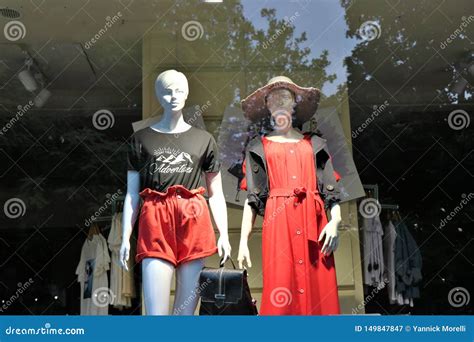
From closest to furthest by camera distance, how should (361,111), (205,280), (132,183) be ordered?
(205,280) < (132,183) < (361,111)

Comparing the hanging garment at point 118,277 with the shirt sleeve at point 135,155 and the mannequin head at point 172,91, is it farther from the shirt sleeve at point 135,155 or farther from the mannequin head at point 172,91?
the mannequin head at point 172,91

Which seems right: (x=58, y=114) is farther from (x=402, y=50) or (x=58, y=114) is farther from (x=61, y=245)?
(x=402, y=50)

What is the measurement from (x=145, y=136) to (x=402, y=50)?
225 centimetres

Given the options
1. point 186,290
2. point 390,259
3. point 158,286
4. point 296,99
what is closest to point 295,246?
point 186,290

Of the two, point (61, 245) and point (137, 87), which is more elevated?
point (137, 87)

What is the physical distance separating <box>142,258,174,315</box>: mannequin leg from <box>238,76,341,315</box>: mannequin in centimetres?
49

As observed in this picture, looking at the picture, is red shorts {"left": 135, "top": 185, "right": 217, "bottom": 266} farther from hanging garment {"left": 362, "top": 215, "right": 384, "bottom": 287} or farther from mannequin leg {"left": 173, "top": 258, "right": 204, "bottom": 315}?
hanging garment {"left": 362, "top": 215, "right": 384, "bottom": 287}

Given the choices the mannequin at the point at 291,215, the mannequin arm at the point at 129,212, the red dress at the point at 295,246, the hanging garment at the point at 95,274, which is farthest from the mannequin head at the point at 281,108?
the hanging garment at the point at 95,274

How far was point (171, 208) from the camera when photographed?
14.8ft

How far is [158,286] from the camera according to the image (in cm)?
438

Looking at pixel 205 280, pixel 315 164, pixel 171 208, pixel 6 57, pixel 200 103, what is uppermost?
pixel 6 57

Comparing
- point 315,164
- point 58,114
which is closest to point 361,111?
point 315,164

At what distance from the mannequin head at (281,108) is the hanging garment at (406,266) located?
1477mm

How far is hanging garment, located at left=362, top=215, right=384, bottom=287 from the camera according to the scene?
537cm
